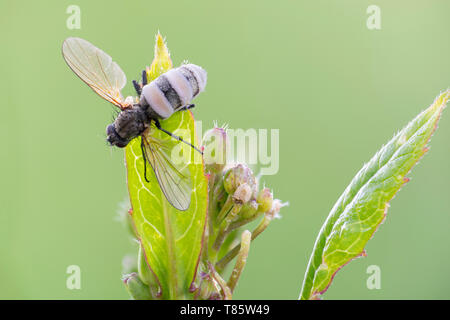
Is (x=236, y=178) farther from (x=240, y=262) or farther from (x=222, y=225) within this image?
(x=240, y=262)

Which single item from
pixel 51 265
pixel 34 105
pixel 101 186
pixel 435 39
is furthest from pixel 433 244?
pixel 34 105

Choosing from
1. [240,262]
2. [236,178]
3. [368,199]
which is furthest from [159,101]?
[368,199]

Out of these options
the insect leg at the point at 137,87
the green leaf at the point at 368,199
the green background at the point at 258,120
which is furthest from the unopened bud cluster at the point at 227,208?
the green background at the point at 258,120

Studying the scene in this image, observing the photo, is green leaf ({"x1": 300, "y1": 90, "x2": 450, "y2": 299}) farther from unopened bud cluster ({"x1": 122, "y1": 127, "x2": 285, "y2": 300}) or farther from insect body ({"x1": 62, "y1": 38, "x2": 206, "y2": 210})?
insect body ({"x1": 62, "y1": 38, "x2": 206, "y2": 210})

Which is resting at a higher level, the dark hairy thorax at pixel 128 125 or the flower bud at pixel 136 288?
the dark hairy thorax at pixel 128 125

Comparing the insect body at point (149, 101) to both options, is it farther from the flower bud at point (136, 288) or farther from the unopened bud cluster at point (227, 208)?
the flower bud at point (136, 288)

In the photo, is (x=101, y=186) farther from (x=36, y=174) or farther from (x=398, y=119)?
(x=398, y=119)
